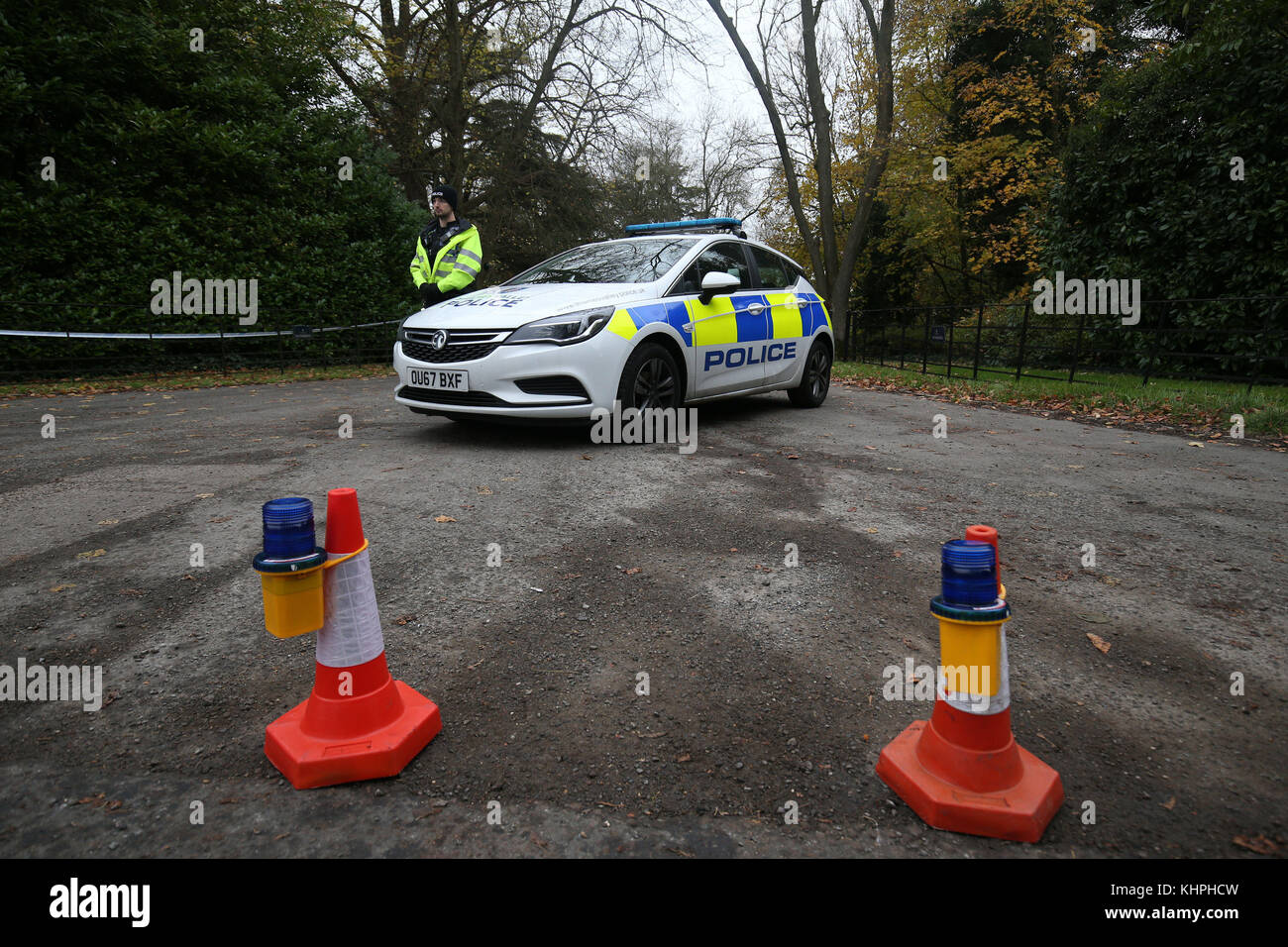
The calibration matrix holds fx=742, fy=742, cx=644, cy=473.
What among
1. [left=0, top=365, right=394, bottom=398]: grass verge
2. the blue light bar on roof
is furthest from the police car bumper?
[left=0, top=365, right=394, bottom=398]: grass verge

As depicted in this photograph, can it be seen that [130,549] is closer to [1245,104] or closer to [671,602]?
[671,602]

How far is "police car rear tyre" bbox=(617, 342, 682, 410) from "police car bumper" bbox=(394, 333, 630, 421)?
5.0 inches

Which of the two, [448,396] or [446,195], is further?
[446,195]

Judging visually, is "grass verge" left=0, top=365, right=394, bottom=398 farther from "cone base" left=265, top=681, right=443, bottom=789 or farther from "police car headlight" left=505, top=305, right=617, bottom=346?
"cone base" left=265, top=681, right=443, bottom=789

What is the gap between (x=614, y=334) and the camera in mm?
5453

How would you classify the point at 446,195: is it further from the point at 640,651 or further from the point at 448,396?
the point at 640,651

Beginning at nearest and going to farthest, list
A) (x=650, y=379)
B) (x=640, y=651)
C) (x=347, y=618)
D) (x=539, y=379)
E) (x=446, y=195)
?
(x=347, y=618) → (x=640, y=651) → (x=539, y=379) → (x=650, y=379) → (x=446, y=195)

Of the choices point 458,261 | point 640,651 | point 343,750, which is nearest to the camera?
point 343,750

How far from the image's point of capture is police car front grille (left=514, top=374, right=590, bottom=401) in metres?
5.30

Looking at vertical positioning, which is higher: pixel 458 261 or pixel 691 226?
pixel 691 226

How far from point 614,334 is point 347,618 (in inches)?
149

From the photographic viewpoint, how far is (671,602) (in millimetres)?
2908

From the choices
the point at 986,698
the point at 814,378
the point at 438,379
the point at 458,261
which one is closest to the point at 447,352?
the point at 438,379

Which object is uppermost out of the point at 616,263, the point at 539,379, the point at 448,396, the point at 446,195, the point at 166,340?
the point at 446,195
